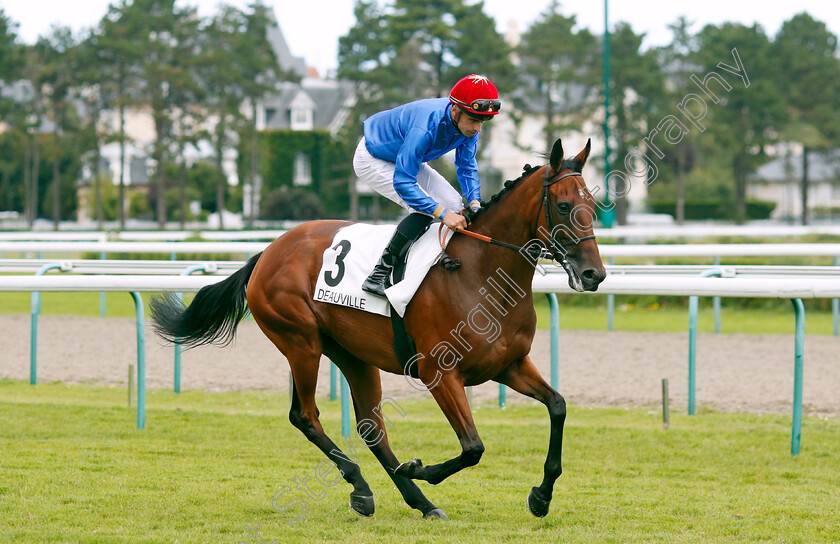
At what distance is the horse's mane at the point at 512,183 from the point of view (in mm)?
3666

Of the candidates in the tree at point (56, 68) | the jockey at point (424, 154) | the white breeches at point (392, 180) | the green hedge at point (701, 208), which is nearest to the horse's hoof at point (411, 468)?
the jockey at point (424, 154)

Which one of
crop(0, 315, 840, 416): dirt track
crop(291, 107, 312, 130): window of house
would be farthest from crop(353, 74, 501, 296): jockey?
crop(291, 107, 312, 130): window of house

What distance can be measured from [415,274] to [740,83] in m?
29.0

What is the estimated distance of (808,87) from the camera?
32.6 m

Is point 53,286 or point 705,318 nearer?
point 53,286

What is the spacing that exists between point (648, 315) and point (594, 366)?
14.7 ft

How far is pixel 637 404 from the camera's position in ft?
21.9

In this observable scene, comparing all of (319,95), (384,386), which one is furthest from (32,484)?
(319,95)

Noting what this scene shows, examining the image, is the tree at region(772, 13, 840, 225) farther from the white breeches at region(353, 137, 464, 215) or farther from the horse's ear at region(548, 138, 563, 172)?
the horse's ear at region(548, 138, 563, 172)

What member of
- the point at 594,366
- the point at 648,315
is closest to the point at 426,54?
the point at 648,315

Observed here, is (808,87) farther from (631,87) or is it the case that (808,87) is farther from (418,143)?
(418,143)

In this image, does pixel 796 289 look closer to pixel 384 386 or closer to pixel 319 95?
pixel 384 386

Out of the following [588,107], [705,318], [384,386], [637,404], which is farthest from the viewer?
[588,107]

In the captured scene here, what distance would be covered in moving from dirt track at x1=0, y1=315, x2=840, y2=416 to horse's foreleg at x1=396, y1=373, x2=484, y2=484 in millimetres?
2817
